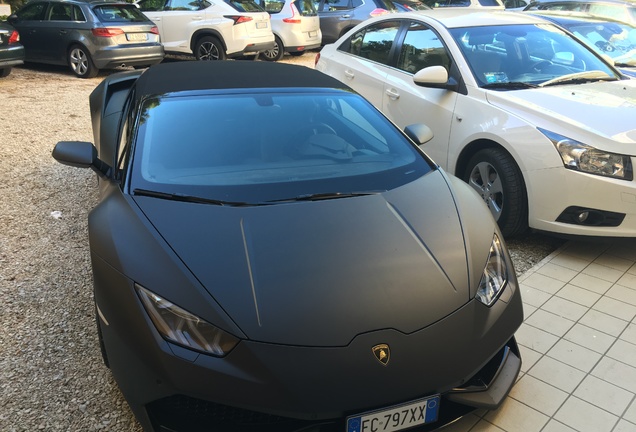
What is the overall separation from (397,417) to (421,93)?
3462mm

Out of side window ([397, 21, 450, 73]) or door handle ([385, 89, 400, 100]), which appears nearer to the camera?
side window ([397, 21, 450, 73])

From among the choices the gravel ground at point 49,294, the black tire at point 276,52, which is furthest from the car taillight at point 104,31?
the black tire at point 276,52

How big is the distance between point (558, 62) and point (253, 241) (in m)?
3.67

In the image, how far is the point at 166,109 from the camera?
308 cm

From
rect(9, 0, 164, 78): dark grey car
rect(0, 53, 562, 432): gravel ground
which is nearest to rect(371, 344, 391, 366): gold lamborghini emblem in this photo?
rect(0, 53, 562, 432): gravel ground

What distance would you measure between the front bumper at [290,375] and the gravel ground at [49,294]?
0.56 m

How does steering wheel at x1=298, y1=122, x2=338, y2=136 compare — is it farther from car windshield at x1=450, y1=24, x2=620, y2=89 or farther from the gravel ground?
car windshield at x1=450, y1=24, x2=620, y2=89

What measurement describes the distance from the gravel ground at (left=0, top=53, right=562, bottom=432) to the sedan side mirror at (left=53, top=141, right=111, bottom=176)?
0.87 m

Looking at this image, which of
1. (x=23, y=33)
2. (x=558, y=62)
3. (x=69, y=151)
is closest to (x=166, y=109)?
(x=69, y=151)

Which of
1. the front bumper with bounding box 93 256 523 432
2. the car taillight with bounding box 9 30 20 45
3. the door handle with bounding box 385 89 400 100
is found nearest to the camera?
the front bumper with bounding box 93 256 523 432

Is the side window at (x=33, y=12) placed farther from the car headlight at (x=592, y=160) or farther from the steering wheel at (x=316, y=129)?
the car headlight at (x=592, y=160)

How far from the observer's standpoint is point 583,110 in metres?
3.95

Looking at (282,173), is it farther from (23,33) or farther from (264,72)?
(23,33)

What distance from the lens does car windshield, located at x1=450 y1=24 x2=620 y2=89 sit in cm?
452
